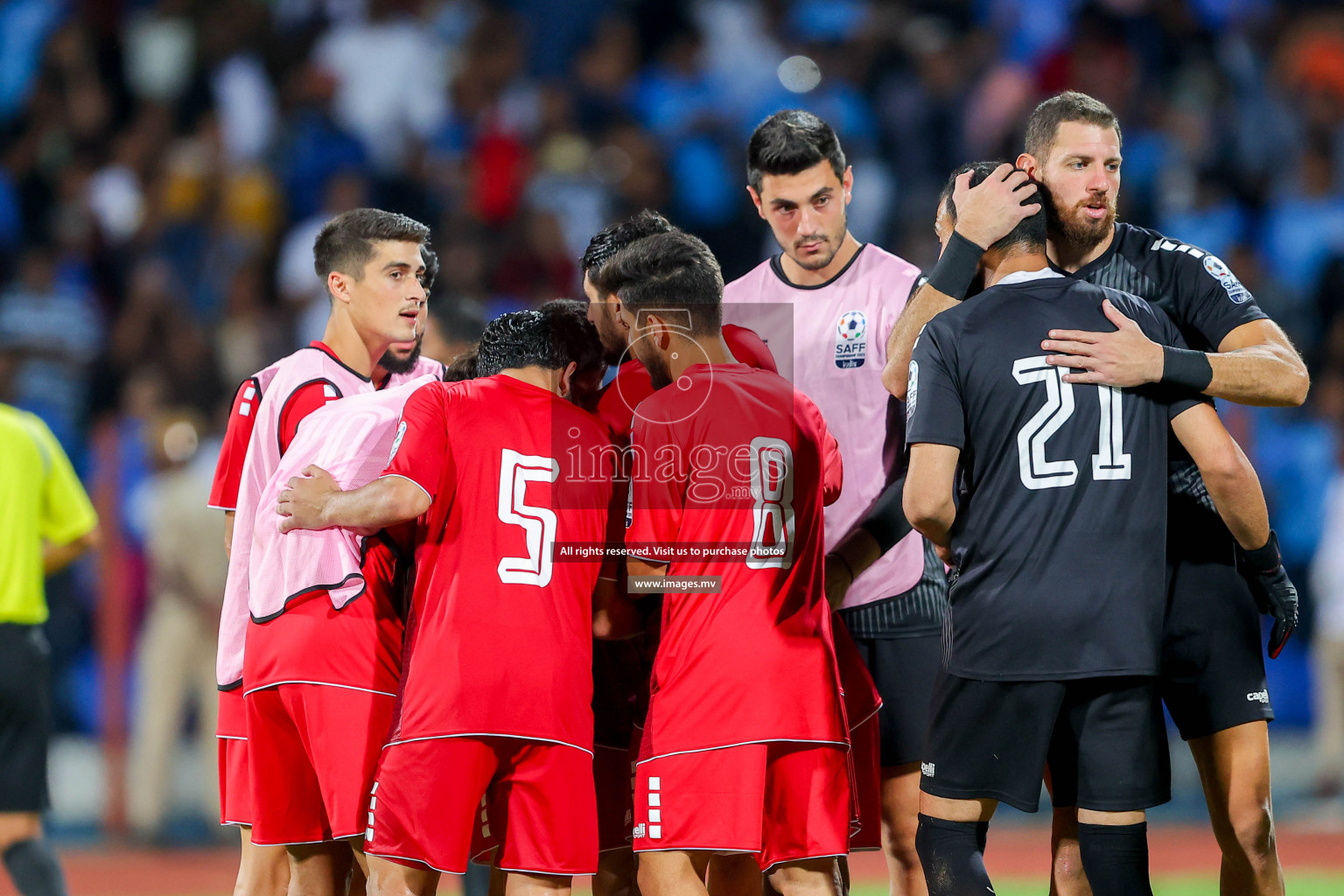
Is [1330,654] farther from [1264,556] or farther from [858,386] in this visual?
[858,386]

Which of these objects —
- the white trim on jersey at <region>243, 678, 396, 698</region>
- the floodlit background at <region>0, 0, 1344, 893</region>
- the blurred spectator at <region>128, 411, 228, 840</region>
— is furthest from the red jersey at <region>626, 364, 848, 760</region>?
the floodlit background at <region>0, 0, 1344, 893</region>

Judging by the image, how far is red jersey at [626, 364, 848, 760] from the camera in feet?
13.3

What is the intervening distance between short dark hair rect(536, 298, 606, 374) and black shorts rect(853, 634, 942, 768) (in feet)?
4.89

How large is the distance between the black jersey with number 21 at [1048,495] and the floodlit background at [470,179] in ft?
21.7

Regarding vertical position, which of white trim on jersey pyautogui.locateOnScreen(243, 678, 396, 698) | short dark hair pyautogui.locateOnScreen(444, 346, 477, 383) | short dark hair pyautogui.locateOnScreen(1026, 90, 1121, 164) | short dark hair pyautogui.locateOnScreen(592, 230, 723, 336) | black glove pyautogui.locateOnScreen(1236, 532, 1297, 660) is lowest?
white trim on jersey pyautogui.locateOnScreen(243, 678, 396, 698)

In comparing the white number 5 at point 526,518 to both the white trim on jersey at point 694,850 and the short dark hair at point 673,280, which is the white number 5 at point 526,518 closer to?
the short dark hair at point 673,280

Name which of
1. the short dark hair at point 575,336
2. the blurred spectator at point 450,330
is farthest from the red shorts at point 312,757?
the blurred spectator at point 450,330

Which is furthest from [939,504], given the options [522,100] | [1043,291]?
[522,100]

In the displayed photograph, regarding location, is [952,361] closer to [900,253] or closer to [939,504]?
[939,504]

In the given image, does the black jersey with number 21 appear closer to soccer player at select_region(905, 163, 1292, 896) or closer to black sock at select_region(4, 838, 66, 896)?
soccer player at select_region(905, 163, 1292, 896)

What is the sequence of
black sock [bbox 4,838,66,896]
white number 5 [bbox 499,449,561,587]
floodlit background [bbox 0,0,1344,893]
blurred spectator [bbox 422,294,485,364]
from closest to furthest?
white number 5 [bbox 499,449,561,587] < black sock [bbox 4,838,66,896] < blurred spectator [bbox 422,294,485,364] < floodlit background [bbox 0,0,1344,893]

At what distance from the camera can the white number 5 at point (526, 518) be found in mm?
4195

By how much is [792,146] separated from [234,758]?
3.04 meters

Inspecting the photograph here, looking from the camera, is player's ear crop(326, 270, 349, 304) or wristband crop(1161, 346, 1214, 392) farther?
player's ear crop(326, 270, 349, 304)
